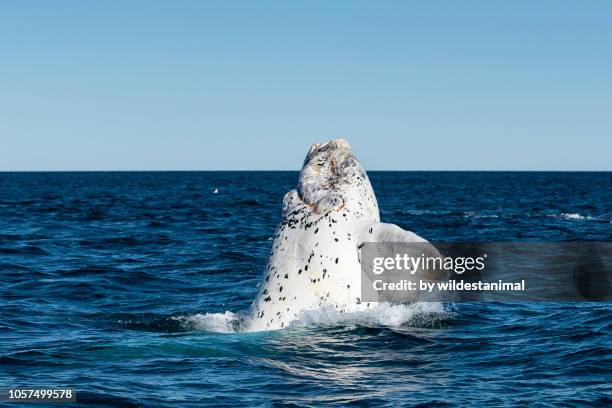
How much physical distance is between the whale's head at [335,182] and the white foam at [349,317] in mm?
1467

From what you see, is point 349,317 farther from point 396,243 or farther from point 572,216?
point 572,216

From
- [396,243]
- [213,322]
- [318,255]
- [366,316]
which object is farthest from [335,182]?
[213,322]

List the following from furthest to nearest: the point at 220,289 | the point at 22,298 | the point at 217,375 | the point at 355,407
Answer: the point at 220,289, the point at 22,298, the point at 217,375, the point at 355,407

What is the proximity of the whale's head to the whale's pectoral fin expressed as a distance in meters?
0.70

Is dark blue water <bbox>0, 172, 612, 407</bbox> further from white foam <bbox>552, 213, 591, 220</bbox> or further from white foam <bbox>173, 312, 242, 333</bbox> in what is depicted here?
white foam <bbox>552, 213, 591, 220</bbox>

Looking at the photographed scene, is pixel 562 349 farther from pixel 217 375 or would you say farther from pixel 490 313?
pixel 217 375

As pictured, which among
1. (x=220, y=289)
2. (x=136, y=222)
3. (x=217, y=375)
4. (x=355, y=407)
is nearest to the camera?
(x=355, y=407)

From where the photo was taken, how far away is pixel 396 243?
11039 millimetres

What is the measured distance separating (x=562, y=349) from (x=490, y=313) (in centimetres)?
357

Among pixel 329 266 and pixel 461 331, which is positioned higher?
pixel 329 266

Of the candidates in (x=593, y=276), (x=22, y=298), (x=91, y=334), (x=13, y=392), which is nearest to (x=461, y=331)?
(x=91, y=334)

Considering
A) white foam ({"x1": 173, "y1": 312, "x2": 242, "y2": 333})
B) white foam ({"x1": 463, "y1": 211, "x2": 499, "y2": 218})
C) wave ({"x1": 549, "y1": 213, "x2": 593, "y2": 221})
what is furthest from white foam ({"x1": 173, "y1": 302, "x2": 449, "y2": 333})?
white foam ({"x1": 463, "y1": 211, "x2": 499, "y2": 218})

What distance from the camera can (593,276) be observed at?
908 inches

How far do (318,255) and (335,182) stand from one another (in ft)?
5.18
